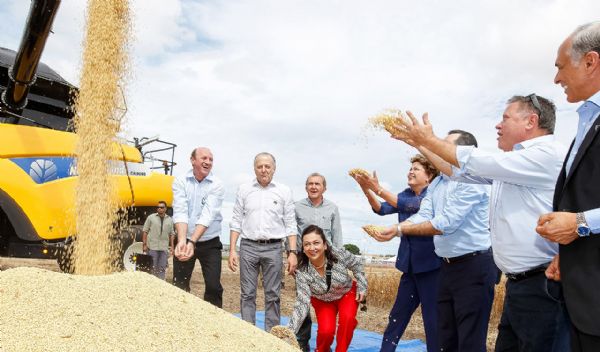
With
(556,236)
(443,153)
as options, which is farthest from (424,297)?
(556,236)

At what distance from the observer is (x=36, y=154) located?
5.44 meters

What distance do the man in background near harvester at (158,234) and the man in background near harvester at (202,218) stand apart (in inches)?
94.1

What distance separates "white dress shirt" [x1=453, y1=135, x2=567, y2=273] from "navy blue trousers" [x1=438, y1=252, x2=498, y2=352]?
583 millimetres

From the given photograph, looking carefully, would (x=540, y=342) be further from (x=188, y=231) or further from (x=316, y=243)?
(x=188, y=231)

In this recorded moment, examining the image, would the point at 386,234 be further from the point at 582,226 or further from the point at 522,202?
the point at 582,226

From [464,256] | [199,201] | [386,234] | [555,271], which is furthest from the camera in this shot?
[199,201]

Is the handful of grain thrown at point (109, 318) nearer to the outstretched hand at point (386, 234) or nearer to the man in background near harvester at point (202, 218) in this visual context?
the outstretched hand at point (386, 234)

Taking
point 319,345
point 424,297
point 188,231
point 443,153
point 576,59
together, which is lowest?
point 319,345

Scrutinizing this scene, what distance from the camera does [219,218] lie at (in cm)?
487

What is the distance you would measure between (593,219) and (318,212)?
11.0 ft

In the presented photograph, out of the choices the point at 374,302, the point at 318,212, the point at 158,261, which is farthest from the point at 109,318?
the point at 374,302

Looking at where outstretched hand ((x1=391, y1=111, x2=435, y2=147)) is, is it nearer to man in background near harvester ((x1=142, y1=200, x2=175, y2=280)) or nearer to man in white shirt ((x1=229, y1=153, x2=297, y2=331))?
man in white shirt ((x1=229, y1=153, x2=297, y2=331))

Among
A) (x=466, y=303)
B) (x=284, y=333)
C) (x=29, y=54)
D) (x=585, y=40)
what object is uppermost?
(x=29, y=54)

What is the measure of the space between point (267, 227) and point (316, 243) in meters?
0.74
